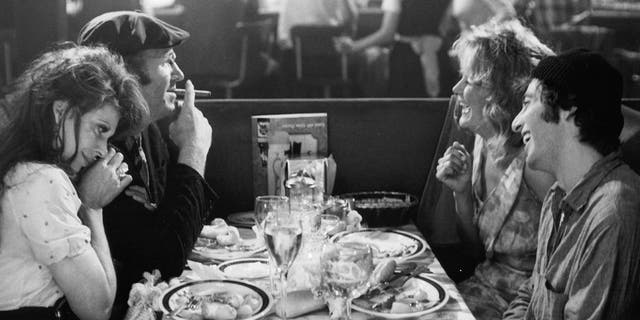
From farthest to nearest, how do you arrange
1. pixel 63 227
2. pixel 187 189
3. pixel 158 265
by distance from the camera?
1. pixel 187 189
2. pixel 158 265
3. pixel 63 227

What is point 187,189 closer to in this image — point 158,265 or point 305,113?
point 158,265

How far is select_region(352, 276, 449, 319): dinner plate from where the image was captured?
58.1 inches

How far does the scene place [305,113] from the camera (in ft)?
8.60

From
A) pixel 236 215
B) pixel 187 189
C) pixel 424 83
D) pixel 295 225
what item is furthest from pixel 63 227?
pixel 424 83

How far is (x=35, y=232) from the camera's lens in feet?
4.54

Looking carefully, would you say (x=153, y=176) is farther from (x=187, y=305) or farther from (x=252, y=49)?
(x=252, y=49)

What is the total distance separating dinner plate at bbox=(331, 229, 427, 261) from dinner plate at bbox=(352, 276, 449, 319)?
0.20 meters

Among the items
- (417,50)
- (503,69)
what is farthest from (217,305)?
(417,50)

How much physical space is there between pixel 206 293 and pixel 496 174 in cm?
102

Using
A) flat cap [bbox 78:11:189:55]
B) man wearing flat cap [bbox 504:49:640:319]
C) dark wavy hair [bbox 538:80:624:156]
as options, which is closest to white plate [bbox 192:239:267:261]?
flat cap [bbox 78:11:189:55]

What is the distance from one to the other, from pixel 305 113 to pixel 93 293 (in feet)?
4.30

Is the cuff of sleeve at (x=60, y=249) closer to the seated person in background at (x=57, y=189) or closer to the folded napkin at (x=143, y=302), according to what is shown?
the seated person in background at (x=57, y=189)

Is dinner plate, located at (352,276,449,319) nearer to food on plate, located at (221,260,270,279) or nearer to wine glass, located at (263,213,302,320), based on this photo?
wine glass, located at (263,213,302,320)

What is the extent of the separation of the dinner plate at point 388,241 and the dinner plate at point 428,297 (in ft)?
0.64
